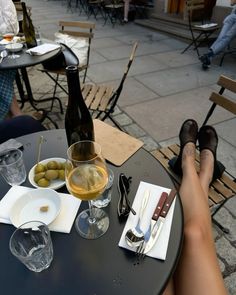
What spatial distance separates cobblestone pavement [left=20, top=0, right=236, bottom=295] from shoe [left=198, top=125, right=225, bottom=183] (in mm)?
520

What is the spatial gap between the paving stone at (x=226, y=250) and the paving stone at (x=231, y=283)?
0.30 ft

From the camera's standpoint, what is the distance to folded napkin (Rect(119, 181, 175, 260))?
35.4 inches

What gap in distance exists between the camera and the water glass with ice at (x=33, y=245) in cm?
84

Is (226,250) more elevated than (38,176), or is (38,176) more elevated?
(38,176)

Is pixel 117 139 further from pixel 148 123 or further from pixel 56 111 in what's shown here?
pixel 56 111

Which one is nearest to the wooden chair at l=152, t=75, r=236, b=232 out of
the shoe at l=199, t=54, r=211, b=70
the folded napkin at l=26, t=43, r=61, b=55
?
the folded napkin at l=26, t=43, r=61, b=55

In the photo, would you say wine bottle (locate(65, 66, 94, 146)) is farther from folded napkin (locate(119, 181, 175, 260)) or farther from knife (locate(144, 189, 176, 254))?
knife (locate(144, 189, 176, 254))

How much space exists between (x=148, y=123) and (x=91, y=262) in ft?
8.72

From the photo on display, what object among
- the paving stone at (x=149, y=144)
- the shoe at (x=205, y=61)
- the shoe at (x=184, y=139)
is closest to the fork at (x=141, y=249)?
the shoe at (x=184, y=139)

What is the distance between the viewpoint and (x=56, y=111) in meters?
3.64

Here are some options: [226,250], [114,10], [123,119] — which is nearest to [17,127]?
[123,119]

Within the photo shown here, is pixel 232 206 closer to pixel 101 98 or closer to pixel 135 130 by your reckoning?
pixel 135 130

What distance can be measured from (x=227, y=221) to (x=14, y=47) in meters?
2.66

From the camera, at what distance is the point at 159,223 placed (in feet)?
3.25
